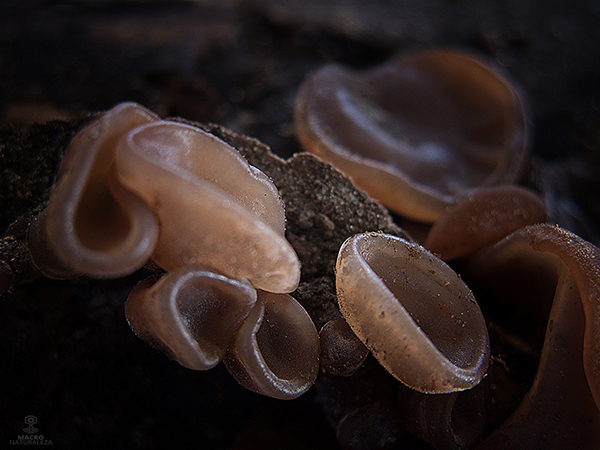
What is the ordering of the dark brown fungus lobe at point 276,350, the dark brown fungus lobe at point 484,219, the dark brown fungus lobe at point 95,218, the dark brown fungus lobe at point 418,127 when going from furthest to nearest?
the dark brown fungus lobe at point 418,127 → the dark brown fungus lobe at point 484,219 → the dark brown fungus lobe at point 276,350 → the dark brown fungus lobe at point 95,218

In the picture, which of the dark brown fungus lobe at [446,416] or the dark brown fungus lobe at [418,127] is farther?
the dark brown fungus lobe at [418,127]

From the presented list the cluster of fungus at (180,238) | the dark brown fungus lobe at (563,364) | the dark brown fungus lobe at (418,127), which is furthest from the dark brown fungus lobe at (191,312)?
the dark brown fungus lobe at (418,127)

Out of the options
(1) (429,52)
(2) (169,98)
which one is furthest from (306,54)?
(2) (169,98)

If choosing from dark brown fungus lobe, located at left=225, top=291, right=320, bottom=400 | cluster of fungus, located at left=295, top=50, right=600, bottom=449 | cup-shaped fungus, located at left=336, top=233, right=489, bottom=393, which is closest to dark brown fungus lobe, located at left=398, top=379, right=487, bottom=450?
cluster of fungus, located at left=295, top=50, right=600, bottom=449

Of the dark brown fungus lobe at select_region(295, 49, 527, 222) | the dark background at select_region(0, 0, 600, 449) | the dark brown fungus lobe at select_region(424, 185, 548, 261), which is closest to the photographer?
the dark background at select_region(0, 0, 600, 449)

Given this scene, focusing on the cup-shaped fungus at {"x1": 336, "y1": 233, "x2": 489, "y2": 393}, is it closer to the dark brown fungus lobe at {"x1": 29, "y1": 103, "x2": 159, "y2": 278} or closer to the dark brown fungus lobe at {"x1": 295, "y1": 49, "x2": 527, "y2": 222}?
the dark brown fungus lobe at {"x1": 29, "y1": 103, "x2": 159, "y2": 278}

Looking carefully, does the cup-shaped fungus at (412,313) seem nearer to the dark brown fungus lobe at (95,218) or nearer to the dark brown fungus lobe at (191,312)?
the dark brown fungus lobe at (191,312)

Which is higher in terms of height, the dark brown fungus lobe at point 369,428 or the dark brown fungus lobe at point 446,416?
the dark brown fungus lobe at point 446,416
